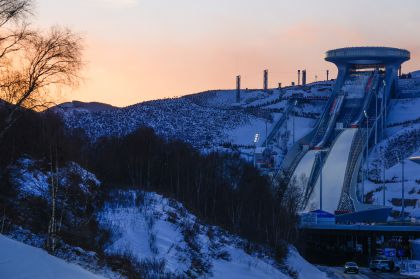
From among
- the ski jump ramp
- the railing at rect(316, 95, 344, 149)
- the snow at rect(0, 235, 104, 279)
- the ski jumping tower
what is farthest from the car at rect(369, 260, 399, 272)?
the ski jumping tower

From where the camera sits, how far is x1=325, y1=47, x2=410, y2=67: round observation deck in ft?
449

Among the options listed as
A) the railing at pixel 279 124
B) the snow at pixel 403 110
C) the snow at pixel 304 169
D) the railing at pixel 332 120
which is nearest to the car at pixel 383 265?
the snow at pixel 304 169

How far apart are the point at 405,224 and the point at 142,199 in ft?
148

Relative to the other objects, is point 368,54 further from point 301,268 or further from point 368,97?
point 301,268

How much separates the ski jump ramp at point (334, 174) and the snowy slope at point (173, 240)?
49461 millimetres

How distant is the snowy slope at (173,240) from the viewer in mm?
26109

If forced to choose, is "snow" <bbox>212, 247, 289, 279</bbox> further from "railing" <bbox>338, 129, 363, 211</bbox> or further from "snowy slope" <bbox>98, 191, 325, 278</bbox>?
"railing" <bbox>338, 129, 363, 211</bbox>

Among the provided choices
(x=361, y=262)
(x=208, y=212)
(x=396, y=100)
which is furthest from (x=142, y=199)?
(x=396, y=100)

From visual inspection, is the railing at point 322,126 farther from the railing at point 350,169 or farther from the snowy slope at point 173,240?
the snowy slope at point 173,240

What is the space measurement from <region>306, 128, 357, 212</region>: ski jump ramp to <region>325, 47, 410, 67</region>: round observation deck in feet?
90.4

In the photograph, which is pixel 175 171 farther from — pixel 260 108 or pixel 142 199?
pixel 260 108

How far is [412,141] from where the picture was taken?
115 metres

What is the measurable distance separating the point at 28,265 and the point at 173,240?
17.3 metres

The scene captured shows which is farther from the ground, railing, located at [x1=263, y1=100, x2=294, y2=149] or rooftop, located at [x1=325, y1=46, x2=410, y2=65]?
rooftop, located at [x1=325, y1=46, x2=410, y2=65]
